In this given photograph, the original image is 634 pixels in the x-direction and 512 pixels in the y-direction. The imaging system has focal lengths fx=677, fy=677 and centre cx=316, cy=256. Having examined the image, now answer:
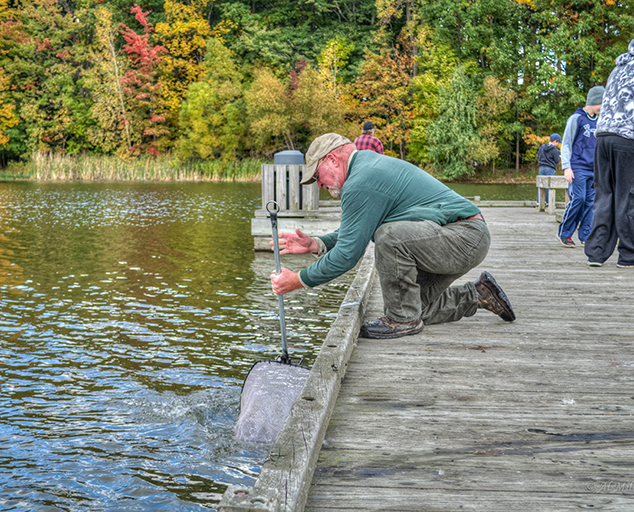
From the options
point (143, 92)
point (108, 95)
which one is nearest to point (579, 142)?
point (143, 92)

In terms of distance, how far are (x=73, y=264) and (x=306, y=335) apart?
19.7 ft

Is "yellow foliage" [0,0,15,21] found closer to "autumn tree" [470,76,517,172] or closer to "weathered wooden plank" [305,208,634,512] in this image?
"autumn tree" [470,76,517,172]

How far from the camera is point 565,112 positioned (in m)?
36.1

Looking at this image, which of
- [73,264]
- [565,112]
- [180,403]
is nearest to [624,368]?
[180,403]

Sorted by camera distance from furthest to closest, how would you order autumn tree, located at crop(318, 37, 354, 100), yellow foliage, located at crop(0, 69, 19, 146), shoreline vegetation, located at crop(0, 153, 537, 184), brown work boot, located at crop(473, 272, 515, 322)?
yellow foliage, located at crop(0, 69, 19, 146)
autumn tree, located at crop(318, 37, 354, 100)
shoreline vegetation, located at crop(0, 153, 537, 184)
brown work boot, located at crop(473, 272, 515, 322)

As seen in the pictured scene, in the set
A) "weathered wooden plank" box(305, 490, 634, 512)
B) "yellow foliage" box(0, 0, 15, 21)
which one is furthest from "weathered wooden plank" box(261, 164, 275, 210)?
"yellow foliage" box(0, 0, 15, 21)

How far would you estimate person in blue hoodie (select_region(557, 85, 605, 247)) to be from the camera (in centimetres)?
820

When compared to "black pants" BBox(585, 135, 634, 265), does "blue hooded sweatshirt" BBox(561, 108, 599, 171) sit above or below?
above

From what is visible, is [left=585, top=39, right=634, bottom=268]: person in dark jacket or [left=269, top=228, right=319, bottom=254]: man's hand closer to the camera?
[left=269, top=228, right=319, bottom=254]: man's hand

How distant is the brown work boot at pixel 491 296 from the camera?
14.8 ft

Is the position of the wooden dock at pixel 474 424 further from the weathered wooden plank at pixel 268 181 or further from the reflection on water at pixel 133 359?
the weathered wooden plank at pixel 268 181

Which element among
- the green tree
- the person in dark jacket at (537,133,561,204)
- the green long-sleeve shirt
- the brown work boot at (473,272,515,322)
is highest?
the green tree

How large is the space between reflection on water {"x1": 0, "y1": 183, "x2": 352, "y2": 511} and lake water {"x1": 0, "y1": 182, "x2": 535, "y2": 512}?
0.01 m

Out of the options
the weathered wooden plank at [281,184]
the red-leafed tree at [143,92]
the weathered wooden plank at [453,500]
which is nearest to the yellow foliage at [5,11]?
the red-leafed tree at [143,92]
